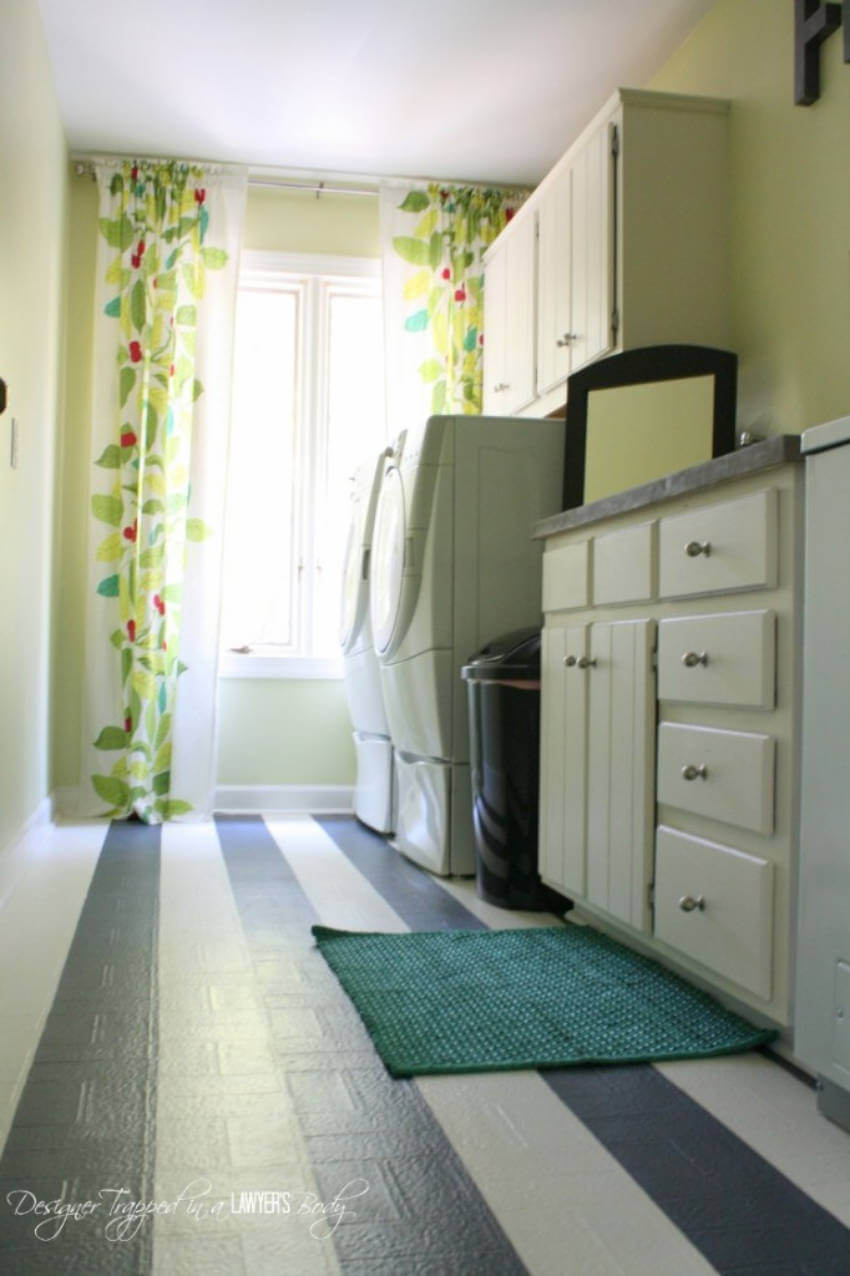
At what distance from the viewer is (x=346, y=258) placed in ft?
15.2

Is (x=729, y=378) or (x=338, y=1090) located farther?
(x=729, y=378)

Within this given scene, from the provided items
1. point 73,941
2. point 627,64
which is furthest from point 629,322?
point 73,941

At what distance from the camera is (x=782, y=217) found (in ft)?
9.71

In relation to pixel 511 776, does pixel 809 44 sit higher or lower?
higher

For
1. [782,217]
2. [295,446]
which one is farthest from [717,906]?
[295,446]

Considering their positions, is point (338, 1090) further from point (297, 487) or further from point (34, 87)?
point (297, 487)

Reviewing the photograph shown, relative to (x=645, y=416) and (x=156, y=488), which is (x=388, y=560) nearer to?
(x=645, y=416)

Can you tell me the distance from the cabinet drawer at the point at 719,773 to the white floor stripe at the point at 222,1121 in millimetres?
763

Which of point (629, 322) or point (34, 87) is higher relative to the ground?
point (34, 87)

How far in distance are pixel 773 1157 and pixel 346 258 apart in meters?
3.90

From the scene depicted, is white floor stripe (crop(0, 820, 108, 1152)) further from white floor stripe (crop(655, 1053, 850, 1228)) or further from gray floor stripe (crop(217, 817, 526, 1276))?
white floor stripe (crop(655, 1053, 850, 1228))

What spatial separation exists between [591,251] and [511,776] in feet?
4.93

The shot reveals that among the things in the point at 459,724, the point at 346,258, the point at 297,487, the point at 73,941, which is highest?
the point at 346,258

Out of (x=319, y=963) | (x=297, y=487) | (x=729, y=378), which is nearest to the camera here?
(x=319, y=963)
